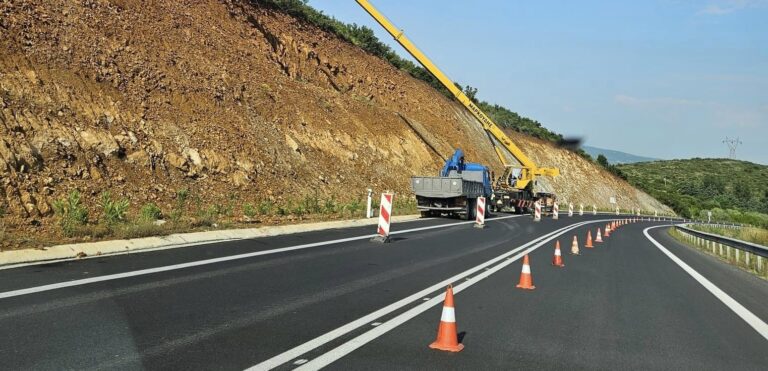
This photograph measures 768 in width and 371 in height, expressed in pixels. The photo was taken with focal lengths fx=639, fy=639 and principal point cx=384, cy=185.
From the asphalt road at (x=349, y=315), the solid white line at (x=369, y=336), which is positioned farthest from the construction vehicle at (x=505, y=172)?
the solid white line at (x=369, y=336)

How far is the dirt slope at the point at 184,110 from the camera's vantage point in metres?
18.6

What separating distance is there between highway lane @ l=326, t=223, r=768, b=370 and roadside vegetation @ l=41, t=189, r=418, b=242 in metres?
8.18

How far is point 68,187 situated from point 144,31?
11.7 m

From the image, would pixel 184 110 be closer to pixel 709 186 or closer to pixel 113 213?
pixel 113 213

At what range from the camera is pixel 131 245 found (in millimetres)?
12852

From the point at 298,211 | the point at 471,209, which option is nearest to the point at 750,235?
the point at 471,209

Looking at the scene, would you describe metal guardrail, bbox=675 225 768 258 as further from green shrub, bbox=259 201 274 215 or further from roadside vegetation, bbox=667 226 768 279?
green shrub, bbox=259 201 274 215

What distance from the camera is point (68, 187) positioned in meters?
17.6

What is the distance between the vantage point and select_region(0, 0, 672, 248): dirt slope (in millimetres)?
18594

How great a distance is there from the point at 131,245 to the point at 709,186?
136 m

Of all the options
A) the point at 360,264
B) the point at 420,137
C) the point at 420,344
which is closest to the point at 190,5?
the point at 420,137

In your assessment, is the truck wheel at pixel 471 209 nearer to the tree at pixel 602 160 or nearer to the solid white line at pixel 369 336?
the solid white line at pixel 369 336

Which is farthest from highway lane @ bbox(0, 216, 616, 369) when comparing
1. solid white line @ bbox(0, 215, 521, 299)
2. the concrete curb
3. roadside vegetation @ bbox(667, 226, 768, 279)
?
roadside vegetation @ bbox(667, 226, 768, 279)

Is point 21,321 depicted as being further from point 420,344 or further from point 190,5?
point 190,5
